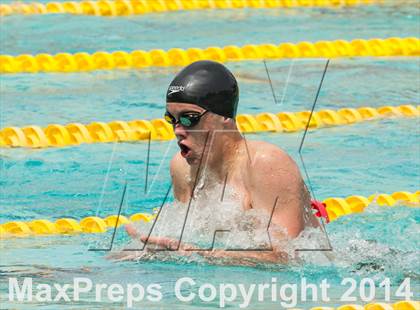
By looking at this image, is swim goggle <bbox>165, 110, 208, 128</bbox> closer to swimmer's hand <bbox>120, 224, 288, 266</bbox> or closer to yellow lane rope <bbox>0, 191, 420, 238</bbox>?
swimmer's hand <bbox>120, 224, 288, 266</bbox>

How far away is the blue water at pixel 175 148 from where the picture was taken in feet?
15.3

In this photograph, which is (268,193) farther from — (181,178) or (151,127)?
(151,127)

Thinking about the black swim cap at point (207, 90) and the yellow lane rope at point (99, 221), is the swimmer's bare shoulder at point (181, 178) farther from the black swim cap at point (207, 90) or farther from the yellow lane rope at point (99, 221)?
the yellow lane rope at point (99, 221)

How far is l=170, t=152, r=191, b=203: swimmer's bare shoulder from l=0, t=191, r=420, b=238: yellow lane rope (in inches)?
23.7

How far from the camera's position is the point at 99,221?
5.55 metres

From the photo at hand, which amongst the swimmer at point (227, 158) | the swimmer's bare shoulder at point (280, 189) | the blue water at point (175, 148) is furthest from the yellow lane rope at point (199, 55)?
the swimmer's bare shoulder at point (280, 189)

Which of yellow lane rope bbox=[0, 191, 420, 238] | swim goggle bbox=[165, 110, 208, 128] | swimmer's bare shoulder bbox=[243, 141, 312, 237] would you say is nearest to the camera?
swimmer's bare shoulder bbox=[243, 141, 312, 237]

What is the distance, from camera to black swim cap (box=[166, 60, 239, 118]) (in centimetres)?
463

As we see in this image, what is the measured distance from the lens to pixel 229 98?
4676mm

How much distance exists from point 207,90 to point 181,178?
0.43 metres

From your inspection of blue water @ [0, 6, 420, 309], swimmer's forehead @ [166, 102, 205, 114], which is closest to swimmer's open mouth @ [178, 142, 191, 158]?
swimmer's forehead @ [166, 102, 205, 114]

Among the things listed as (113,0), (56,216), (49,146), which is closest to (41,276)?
(56,216)

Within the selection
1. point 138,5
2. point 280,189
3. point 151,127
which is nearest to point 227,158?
point 280,189

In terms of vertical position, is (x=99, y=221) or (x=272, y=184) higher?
(x=272, y=184)
